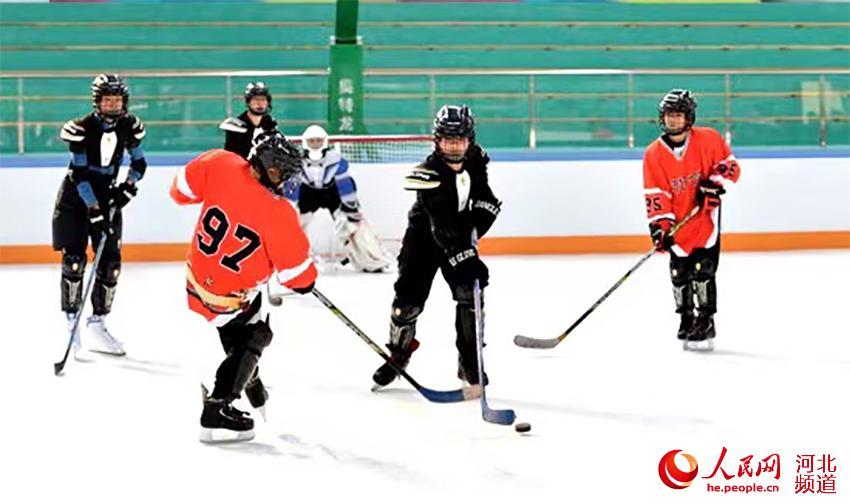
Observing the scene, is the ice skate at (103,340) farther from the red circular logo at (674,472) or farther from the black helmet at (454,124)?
the red circular logo at (674,472)

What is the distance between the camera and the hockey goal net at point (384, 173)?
30.5 ft

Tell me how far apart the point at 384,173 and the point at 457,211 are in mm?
4880

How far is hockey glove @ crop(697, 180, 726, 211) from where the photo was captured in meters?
5.64

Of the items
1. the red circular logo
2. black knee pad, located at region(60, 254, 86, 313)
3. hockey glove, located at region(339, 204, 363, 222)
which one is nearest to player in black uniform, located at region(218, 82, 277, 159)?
hockey glove, located at region(339, 204, 363, 222)

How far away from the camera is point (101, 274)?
570 cm

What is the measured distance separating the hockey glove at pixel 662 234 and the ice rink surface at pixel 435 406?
0.42 m

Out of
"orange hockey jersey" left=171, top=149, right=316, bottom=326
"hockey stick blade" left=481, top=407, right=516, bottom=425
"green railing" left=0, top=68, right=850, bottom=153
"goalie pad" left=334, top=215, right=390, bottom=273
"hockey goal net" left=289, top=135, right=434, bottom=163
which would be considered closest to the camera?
"orange hockey jersey" left=171, top=149, right=316, bottom=326

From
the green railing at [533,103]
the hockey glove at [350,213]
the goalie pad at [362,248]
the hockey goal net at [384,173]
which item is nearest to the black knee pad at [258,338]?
the hockey glove at [350,213]

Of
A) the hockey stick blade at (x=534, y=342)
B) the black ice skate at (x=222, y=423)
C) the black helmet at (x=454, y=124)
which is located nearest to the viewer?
the black ice skate at (x=222, y=423)

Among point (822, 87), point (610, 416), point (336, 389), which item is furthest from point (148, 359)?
point (822, 87)

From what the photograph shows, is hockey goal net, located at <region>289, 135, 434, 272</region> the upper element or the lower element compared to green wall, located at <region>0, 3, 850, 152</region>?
lower

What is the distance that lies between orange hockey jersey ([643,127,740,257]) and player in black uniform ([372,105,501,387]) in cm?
130

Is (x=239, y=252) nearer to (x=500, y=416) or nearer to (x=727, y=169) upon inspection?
(x=500, y=416)

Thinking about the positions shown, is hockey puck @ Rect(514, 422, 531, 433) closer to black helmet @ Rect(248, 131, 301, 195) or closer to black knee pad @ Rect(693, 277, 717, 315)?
black helmet @ Rect(248, 131, 301, 195)
